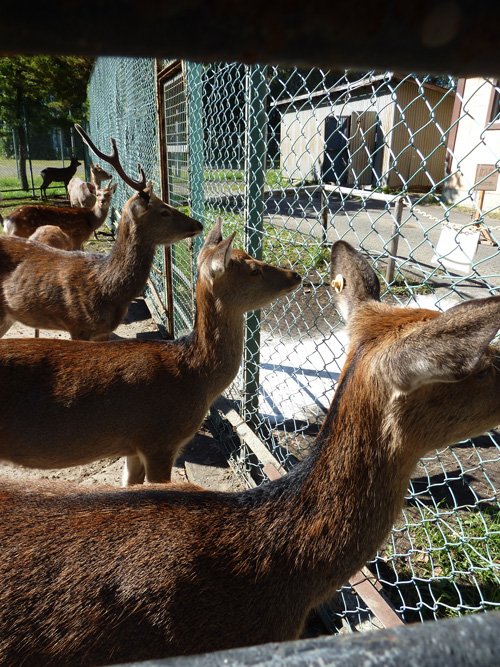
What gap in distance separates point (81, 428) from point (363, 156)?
1575cm

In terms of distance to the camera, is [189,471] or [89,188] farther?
[89,188]

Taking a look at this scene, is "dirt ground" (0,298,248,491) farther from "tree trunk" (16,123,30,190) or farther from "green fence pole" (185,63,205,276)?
"tree trunk" (16,123,30,190)

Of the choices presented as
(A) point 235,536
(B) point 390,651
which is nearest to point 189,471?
(A) point 235,536

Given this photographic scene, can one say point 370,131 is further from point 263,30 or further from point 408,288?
point 263,30

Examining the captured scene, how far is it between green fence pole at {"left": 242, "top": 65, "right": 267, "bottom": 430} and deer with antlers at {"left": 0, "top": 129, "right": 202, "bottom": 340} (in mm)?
1737

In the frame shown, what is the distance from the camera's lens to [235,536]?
1.93 metres

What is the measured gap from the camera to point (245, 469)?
13.1 ft

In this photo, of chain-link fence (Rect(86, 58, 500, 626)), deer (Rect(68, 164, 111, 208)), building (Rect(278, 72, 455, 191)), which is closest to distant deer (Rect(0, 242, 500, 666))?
chain-link fence (Rect(86, 58, 500, 626))

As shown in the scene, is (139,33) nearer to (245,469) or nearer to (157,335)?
(245,469)

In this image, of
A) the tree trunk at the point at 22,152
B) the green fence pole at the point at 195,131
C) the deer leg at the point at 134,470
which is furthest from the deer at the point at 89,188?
the deer leg at the point at 134,470

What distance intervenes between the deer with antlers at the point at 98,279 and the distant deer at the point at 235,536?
3.65 meters

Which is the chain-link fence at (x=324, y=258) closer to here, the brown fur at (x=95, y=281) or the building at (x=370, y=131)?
the building at (x=370, y=131)

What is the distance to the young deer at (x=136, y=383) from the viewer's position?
129 inches

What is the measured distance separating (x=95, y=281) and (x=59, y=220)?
5087 millimetres
